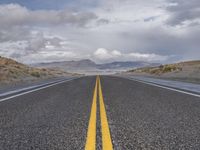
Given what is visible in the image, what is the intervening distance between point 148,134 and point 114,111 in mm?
2263

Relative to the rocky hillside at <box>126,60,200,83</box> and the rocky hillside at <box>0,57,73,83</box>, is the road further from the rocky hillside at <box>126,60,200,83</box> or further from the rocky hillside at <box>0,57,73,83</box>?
the rocky hillside at <box>0,57,73,83</box>

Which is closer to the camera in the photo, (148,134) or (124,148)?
(124,148)

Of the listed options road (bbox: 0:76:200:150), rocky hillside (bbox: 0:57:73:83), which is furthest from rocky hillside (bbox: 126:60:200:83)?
rocky hillside (bbox: 0:57:73:83)

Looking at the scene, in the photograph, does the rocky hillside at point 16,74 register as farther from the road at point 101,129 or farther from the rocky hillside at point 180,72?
the road at point 101,129

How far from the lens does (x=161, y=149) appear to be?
11.2 feet

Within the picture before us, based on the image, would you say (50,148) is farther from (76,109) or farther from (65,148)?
(76,109)

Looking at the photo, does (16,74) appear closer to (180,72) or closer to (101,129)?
(180,72)

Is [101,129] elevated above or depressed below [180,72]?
above

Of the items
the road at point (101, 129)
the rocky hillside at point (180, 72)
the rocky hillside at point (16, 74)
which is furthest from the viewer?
the rocky hillside at point (16, 74)

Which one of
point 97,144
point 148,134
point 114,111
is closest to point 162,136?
point 148,134

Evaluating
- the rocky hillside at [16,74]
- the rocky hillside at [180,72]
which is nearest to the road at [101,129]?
the rocky hillside at [180,72]

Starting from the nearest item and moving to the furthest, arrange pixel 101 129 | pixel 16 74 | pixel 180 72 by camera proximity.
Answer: pixel 101 129, pixel 16 74, pixel 180 72

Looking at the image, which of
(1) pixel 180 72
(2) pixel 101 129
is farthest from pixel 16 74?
(2) pixel 101 129

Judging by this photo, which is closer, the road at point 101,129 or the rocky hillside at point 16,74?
the road at point 101,129
